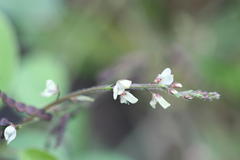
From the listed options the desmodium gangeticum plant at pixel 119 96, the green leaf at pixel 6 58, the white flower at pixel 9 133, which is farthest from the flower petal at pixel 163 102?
the green leaf at pixel 6 58

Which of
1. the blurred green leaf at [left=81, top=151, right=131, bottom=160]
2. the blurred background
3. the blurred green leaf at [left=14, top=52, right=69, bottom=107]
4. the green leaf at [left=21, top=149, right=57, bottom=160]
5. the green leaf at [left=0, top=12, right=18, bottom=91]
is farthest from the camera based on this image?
the blurred background

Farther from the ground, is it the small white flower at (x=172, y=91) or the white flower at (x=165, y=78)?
the white flower at (x=165, y=78)

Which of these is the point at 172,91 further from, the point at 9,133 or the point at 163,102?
the point at 9,133

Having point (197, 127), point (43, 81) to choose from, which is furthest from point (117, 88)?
point (197, 127)

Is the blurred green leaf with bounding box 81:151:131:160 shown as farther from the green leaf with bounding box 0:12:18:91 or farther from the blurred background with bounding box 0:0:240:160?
the green leaf with bounding box 0:12:18:91

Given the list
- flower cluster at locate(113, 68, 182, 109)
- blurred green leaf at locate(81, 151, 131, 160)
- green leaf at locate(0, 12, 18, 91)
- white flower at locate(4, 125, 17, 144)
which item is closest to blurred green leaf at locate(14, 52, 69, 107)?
green leaf at locate(0, 12, 18, 91)

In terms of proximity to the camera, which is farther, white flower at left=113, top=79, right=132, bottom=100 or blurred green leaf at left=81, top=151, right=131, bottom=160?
blurred green leaf at left=81, top=151, right=131, bottom=160

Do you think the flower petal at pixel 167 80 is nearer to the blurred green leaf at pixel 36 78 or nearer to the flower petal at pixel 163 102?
the flower petal at pixel 163 102
